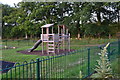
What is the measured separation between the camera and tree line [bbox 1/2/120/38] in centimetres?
1884

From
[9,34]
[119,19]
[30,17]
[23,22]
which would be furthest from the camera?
[9,34]

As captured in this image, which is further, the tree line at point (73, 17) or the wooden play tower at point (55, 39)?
the tree line at point (73, 17)

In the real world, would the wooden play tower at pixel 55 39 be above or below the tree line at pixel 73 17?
below

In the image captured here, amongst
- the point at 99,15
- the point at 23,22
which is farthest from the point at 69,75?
the point at 23,22

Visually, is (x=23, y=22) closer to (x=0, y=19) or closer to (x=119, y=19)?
(x=0, y=19)

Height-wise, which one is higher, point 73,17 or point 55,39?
point 73,17

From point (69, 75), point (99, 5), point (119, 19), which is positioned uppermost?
point (99, 5)

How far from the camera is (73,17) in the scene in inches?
822

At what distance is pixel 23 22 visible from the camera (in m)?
23.3

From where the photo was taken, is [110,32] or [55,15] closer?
[110,32]

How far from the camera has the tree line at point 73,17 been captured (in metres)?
18.8

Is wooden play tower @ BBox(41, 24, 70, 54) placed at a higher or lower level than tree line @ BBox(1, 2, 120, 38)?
lower

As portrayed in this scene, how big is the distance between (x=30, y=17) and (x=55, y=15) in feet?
11.6

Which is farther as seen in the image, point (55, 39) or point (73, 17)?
point (73, 17)
